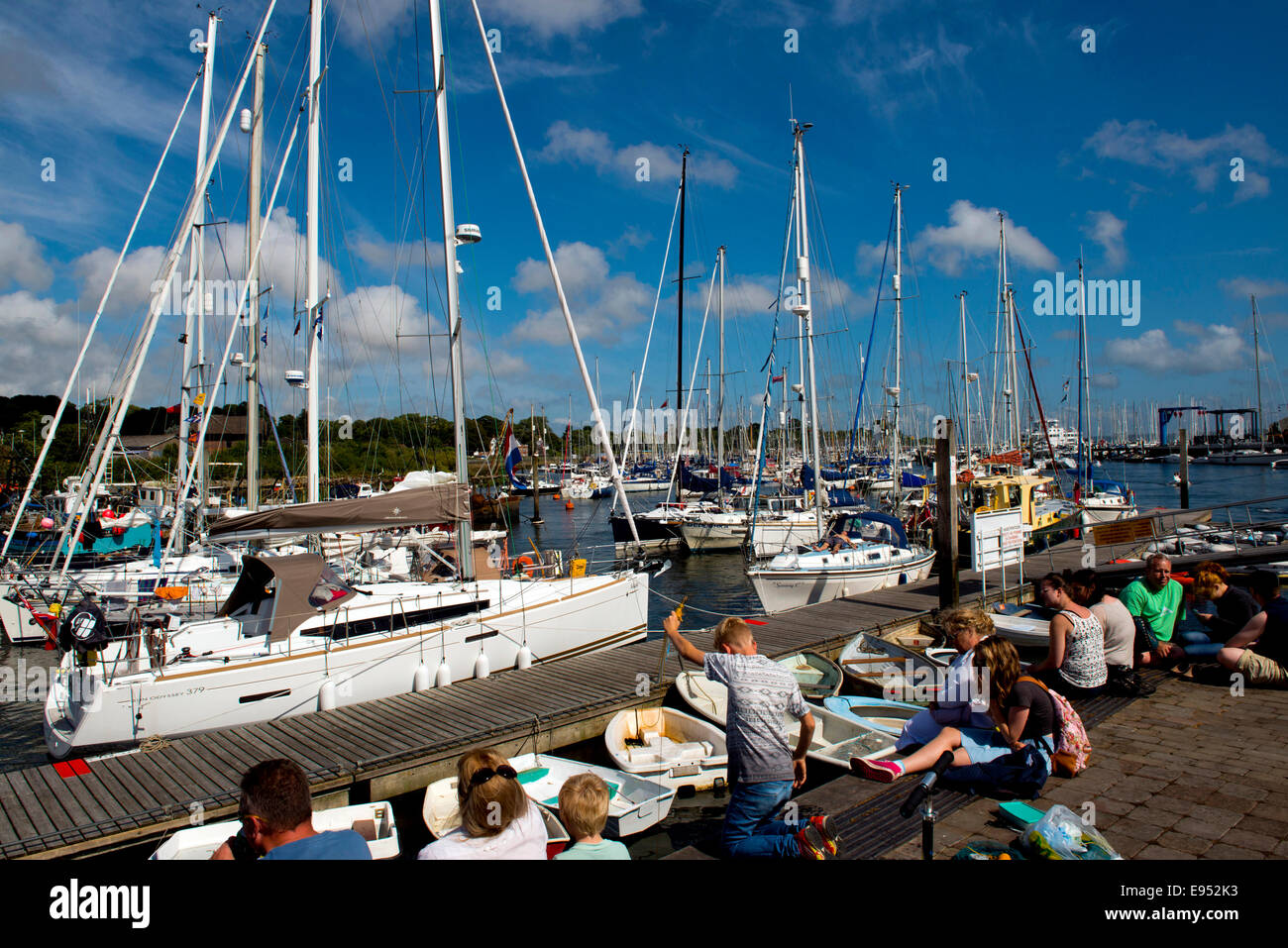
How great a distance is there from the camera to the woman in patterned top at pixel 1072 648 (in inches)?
296

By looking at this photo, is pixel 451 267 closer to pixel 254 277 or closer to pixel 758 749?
pixel 254 277

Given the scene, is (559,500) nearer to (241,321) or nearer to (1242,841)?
(241,321)

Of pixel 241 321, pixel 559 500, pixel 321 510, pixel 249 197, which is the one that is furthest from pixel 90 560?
pixel 559 500

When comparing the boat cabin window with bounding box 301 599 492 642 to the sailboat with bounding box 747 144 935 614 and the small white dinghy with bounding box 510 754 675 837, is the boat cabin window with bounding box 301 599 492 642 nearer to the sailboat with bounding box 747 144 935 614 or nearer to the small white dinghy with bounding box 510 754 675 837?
the small white dinghy with bounding box 510 754 675 837

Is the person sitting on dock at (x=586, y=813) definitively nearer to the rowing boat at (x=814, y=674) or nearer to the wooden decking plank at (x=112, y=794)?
the wooden decking plank at (x=112, y=794)

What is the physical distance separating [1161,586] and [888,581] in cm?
1193

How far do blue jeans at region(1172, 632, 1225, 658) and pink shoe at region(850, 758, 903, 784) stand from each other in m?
5.27

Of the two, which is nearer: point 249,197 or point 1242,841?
point 1242,841

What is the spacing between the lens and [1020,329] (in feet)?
144

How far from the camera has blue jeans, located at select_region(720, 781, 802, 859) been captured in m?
4.52

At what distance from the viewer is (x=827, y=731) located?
9.68 metres

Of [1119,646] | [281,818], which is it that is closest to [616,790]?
[281,818]
